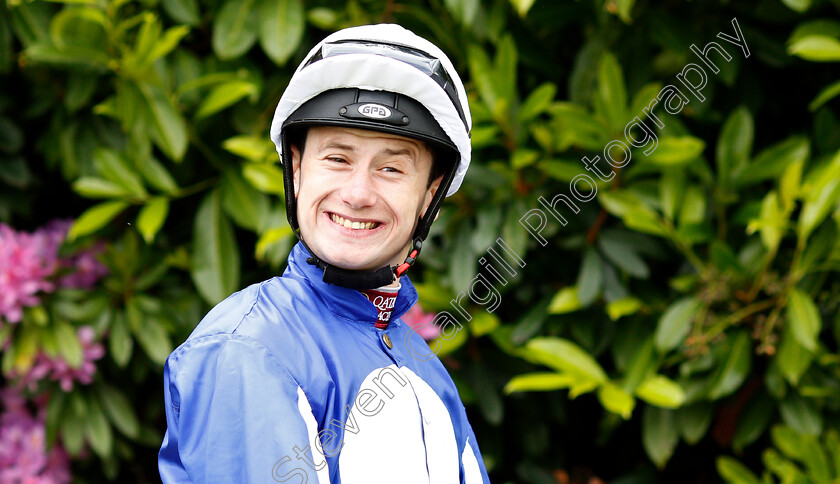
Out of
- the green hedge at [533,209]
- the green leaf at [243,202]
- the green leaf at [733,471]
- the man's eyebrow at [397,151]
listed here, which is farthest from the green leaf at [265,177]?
the green leaf at [733,471]

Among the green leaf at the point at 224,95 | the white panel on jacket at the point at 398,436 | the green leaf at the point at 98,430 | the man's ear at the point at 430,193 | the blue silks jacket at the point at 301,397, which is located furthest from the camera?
the green leaf at the point at 98,430

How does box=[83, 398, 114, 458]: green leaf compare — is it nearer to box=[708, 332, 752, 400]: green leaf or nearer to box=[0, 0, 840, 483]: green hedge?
box=[0, 0, 840, 483]: green hedge

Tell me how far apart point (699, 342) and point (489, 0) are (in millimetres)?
1209

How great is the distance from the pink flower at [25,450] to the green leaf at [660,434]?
1883 millimetres

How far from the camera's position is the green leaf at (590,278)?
7.72 ft

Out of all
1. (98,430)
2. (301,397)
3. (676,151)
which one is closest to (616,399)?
(676,151)

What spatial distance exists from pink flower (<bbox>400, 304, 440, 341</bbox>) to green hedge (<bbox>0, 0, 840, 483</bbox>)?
0.06 m

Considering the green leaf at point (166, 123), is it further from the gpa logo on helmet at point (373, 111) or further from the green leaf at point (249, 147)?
the gpa logo on helmet at point (373, 111)

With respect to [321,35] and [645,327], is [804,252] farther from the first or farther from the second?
[321,35]


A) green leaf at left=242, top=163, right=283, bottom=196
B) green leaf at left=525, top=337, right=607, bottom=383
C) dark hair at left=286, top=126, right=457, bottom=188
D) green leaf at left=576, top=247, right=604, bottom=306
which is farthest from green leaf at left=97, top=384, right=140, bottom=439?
dark hair at left=286, top=126, right=457, bottom=188

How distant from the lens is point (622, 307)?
7.70ft

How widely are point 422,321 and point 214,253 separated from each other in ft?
2.17

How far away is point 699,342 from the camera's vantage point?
2.31 meters

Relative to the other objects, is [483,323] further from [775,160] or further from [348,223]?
[348,223]
